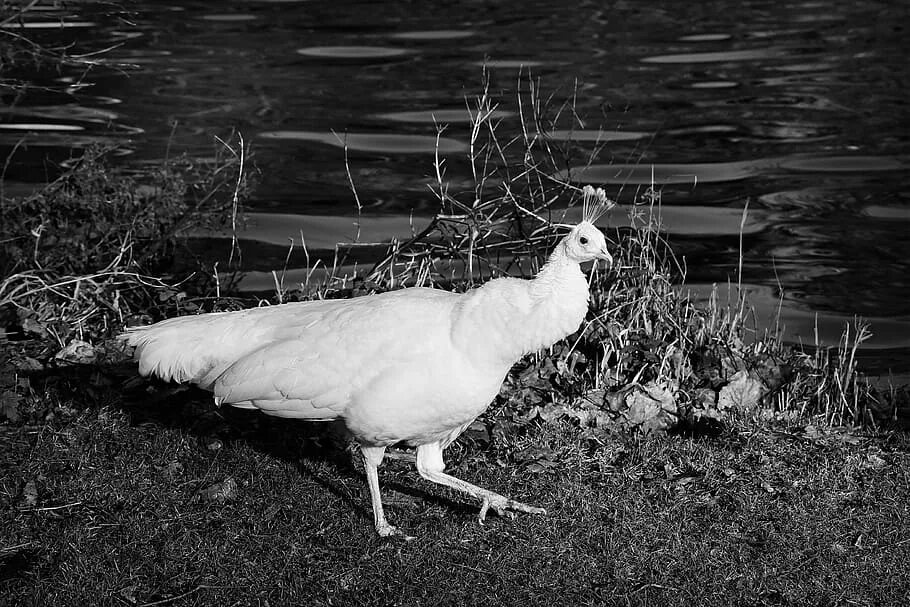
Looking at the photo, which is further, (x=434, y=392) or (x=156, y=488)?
(x=156, y=488)

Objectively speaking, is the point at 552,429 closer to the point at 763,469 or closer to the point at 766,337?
the point at 763,469

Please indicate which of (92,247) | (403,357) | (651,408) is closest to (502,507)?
(403,357)

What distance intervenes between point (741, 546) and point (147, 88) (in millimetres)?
15437

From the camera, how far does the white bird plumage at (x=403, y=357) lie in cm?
611

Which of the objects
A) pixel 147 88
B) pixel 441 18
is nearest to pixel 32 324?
pixel 147 88

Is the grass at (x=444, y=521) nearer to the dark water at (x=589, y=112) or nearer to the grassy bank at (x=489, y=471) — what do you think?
the grassy bank at (x=489, y=471)

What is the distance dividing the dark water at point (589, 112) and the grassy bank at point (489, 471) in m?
1.70

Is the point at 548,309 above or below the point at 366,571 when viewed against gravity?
above

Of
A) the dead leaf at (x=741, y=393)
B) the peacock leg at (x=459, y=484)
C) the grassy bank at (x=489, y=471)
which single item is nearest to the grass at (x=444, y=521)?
the grassy bank at (x=489, y=471)

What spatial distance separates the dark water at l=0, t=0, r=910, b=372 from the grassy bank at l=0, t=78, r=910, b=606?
1699mm

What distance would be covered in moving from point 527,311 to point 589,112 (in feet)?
37.9

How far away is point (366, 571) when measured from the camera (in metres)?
5.98

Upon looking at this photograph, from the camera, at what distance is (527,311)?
6.15 meters

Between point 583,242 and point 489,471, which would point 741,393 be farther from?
point 583,242
